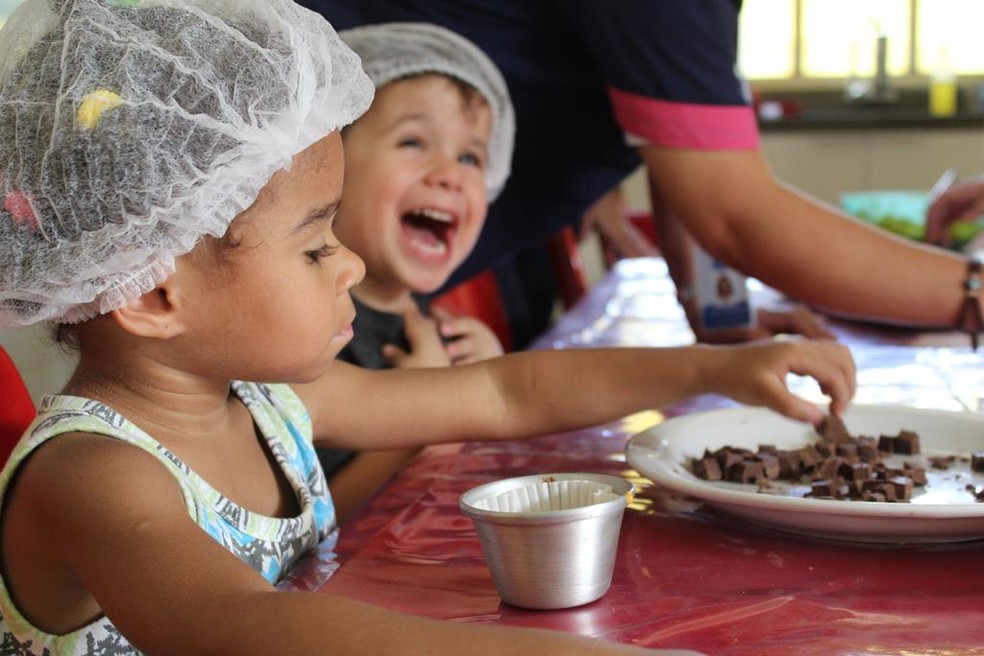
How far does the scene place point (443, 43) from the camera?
1.69m

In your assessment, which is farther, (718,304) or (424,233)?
(718,304)

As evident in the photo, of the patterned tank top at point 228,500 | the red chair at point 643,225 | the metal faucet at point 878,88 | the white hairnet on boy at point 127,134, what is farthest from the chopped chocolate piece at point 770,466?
the metal faucet at point 878,88

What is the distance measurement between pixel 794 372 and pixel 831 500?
0.97 ft

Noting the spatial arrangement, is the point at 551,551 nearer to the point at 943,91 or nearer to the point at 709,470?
the point at 709,470

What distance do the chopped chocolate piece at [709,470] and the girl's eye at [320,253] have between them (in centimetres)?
38

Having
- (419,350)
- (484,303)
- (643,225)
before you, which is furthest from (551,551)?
(643,225)

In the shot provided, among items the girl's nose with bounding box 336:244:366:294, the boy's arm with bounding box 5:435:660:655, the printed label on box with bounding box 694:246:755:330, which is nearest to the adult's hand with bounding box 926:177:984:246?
the printed label on box with bounding box 694:246:755:330

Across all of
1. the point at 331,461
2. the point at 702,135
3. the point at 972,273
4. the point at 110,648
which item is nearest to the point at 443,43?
the point at 702,135

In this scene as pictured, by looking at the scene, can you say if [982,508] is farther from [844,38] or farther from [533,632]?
[844,38]

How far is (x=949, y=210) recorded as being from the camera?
8.20 feet

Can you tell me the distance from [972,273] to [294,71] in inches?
41.9

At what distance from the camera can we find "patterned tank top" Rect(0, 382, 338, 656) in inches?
35.7

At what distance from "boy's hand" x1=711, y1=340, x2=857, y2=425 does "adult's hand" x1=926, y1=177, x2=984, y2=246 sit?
56.0 inches

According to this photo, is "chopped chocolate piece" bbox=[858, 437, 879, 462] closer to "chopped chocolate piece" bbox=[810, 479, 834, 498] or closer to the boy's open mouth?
"chopped chocolate piece" bbox=[810, 479, 834, 498]
